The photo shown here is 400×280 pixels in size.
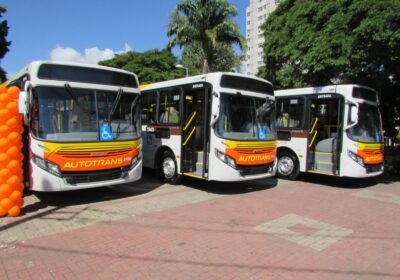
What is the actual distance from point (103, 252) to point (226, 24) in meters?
18.3

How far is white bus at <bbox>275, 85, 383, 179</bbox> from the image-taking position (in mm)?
9227

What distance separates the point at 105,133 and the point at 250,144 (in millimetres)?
3502

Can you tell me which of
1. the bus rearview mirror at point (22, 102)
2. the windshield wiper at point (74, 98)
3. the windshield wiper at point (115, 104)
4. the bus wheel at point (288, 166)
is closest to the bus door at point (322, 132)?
the bus wheel at point (288, 166)

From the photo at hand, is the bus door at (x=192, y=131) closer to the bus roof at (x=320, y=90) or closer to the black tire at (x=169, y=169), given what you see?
the black tire at (x=169, y=169)

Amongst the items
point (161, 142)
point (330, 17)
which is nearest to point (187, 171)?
point (161, 142)

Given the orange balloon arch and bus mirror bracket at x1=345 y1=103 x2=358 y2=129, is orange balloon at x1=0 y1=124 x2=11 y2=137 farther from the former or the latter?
bus mirror bracket at x1=345 y1=103 x2=358 y2=129

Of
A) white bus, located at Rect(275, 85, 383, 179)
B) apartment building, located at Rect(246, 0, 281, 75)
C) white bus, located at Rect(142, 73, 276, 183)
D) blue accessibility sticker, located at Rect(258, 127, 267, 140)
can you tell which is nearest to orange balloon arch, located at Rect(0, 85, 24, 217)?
white bus, located at Rect(142, 73, 276, 183)

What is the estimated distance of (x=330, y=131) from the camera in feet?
33.5

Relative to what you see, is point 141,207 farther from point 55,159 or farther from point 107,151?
point 55,159

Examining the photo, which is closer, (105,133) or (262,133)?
(105,133)

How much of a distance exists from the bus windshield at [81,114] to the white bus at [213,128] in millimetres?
1583

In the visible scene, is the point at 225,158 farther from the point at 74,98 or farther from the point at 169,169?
the point at 74,98

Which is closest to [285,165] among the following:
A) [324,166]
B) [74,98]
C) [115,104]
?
[324,166]

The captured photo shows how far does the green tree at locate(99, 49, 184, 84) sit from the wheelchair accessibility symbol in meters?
25.7
